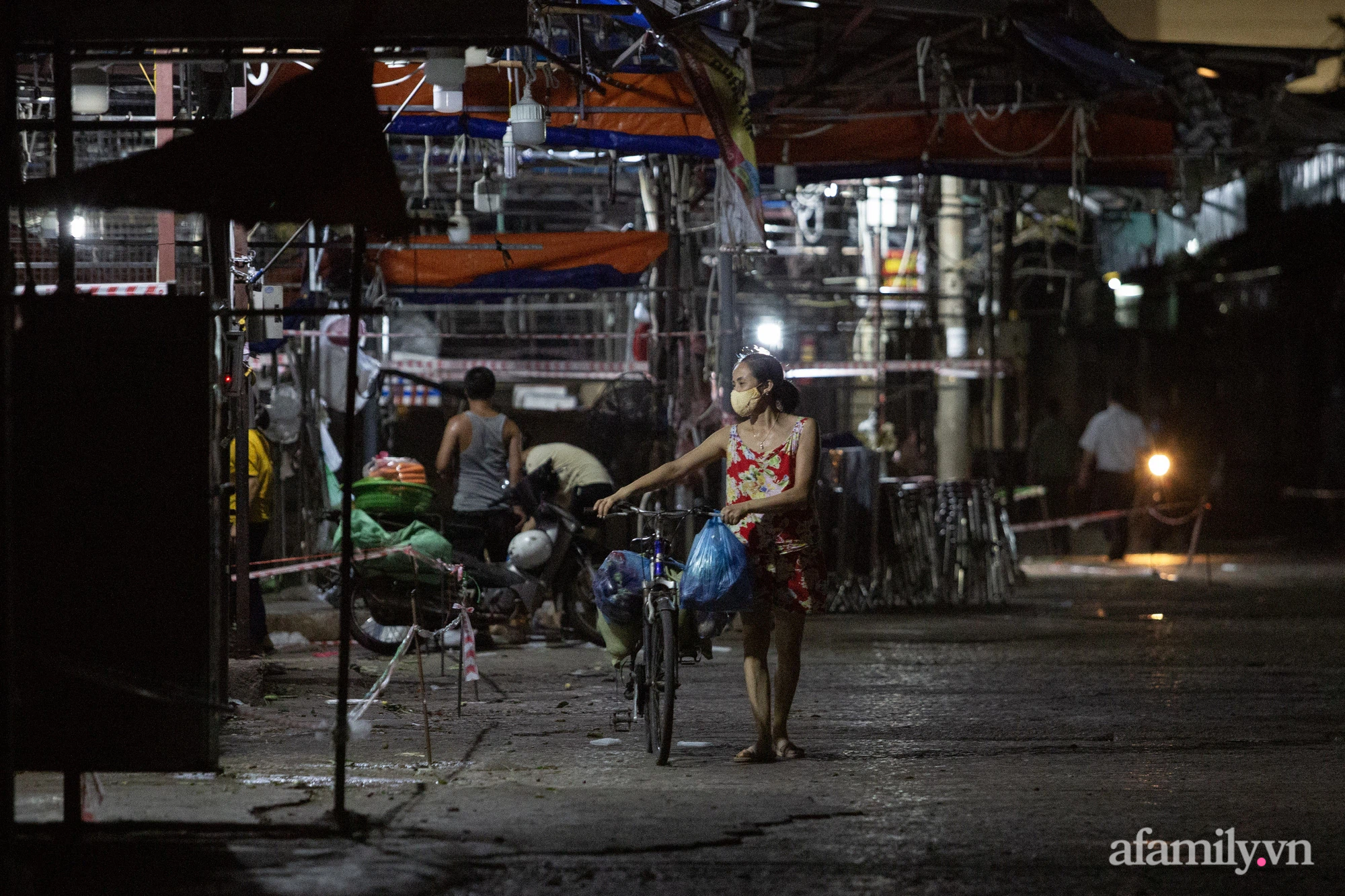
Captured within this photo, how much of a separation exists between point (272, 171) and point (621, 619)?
3350 mm

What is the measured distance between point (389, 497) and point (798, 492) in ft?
16.7

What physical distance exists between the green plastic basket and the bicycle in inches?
167

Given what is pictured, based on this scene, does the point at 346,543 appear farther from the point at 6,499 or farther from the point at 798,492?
the point at 798,492

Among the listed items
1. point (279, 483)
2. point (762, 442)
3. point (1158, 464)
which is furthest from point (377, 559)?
point (1158, 464)

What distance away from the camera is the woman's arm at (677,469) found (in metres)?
7.92

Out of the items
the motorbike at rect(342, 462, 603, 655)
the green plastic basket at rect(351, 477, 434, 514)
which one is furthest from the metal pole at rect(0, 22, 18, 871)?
the green plastic basket at rect(351, 477, 434, 514)

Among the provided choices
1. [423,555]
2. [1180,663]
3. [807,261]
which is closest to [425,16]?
[423,555]

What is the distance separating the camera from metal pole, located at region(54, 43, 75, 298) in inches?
234

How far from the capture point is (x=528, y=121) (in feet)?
36.7

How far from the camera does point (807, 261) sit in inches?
948

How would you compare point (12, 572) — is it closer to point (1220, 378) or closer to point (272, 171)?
point (272, 171)

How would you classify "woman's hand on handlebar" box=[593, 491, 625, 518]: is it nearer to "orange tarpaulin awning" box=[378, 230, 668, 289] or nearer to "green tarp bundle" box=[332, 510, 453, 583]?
"green tarp bundle" box=[332, 510, 453, 583]

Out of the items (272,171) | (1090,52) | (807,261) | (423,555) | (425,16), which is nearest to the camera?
(272,171)

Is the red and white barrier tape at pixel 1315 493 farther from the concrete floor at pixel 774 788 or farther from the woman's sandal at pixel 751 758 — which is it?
the woman's sandal at pixel 751 758
